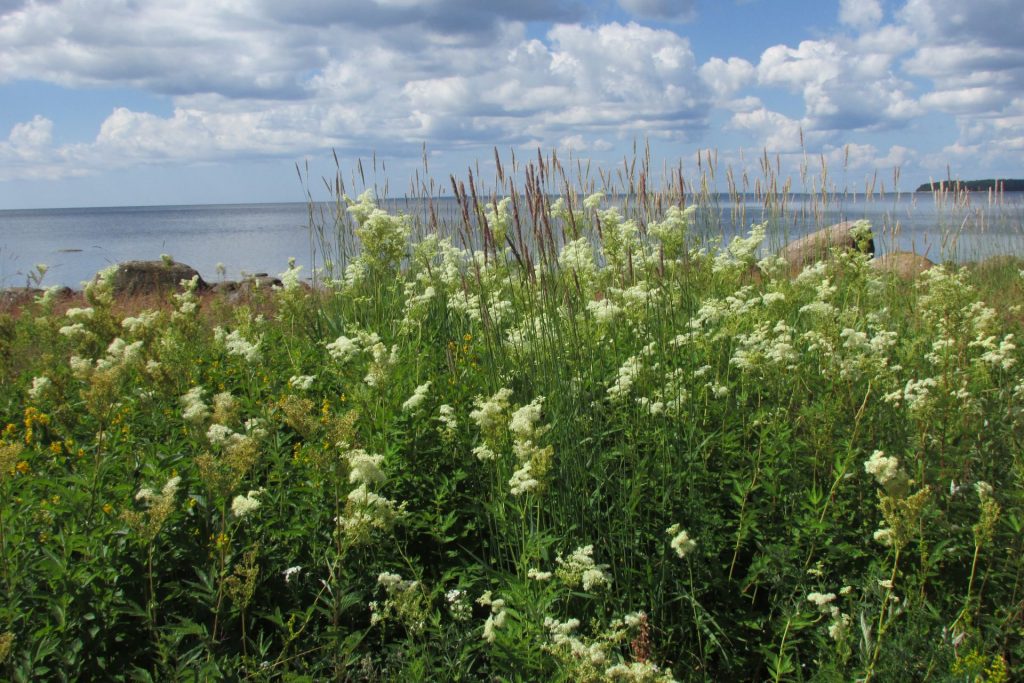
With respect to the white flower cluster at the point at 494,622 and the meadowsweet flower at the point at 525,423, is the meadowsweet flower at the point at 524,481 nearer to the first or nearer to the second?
the meadowsweet flower at the point at 525,423

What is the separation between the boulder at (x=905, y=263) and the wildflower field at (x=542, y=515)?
431 centimetres

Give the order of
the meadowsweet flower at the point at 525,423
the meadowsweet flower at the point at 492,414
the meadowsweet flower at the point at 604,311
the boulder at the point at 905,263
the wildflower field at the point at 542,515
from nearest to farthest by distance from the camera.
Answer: the wildflower field at the point at 542,515 < the meadowsweet flower at the point at 525,423 < the meadowsweet flower at the point at 492,414 < the meadowsweet flower at the point at 604,311 < the boulder at the point at 905,263

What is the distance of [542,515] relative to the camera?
3127mm

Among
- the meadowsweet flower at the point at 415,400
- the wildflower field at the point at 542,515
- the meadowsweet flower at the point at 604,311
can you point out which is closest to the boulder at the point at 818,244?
the wildflower field at the point at 542,515

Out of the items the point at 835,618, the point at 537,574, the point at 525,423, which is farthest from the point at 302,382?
the point at 835,618

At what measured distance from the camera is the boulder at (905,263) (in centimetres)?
823

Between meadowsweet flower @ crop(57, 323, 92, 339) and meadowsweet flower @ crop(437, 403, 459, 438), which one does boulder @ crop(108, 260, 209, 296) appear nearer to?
meadowsweet flower @ crop(57, 323, 92, 339)

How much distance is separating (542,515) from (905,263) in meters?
9.62

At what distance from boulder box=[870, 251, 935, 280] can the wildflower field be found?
169 inches

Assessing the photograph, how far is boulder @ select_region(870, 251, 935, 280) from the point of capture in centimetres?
823

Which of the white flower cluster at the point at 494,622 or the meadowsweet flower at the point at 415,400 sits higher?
the meadowsweet flower at the point at 415,400

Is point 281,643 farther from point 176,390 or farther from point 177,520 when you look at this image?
point 176,390

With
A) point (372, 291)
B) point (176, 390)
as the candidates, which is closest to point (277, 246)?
point (372, 291)

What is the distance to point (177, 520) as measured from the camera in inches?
111
